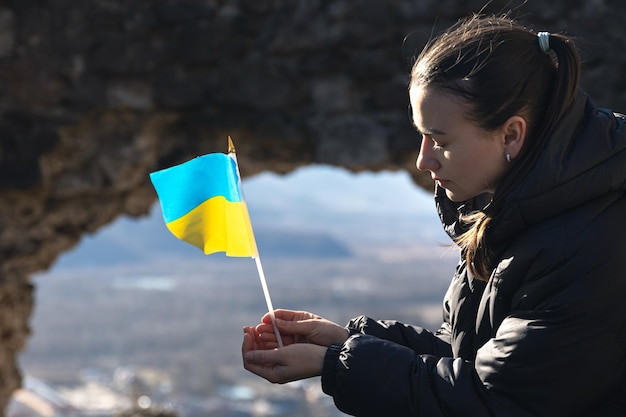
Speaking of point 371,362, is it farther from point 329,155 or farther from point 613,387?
point 329,155

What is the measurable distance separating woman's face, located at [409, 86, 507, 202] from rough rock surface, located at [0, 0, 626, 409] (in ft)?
8.85

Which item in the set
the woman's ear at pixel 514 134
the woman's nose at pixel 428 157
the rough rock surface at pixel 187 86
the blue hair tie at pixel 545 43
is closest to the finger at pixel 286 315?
the woman's nose at pixel 428 157

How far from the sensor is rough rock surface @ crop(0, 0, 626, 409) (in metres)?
4.08

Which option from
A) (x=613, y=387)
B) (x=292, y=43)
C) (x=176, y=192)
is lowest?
(x=613, y=387)

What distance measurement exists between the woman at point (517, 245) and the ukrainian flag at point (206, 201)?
0.97ft

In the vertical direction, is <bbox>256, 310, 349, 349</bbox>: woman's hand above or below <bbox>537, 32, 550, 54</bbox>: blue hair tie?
below

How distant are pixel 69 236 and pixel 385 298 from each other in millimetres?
22592

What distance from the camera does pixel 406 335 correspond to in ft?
5.17

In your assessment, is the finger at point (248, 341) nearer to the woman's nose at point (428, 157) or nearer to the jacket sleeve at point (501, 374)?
the jacket sleeve at point (501, 374)

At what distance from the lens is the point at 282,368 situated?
1400 mm

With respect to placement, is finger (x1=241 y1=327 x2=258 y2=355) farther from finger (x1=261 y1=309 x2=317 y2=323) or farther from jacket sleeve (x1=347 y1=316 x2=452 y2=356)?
jacket sleeve (x1=347 y1=316 x2=452 y2=356)

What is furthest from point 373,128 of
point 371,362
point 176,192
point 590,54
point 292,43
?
point 371,362

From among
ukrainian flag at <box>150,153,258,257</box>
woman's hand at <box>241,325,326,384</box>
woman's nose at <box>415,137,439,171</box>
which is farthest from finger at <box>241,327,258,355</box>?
woman's nose at <box>415,137,439,171</box>

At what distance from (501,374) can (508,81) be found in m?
0.39
